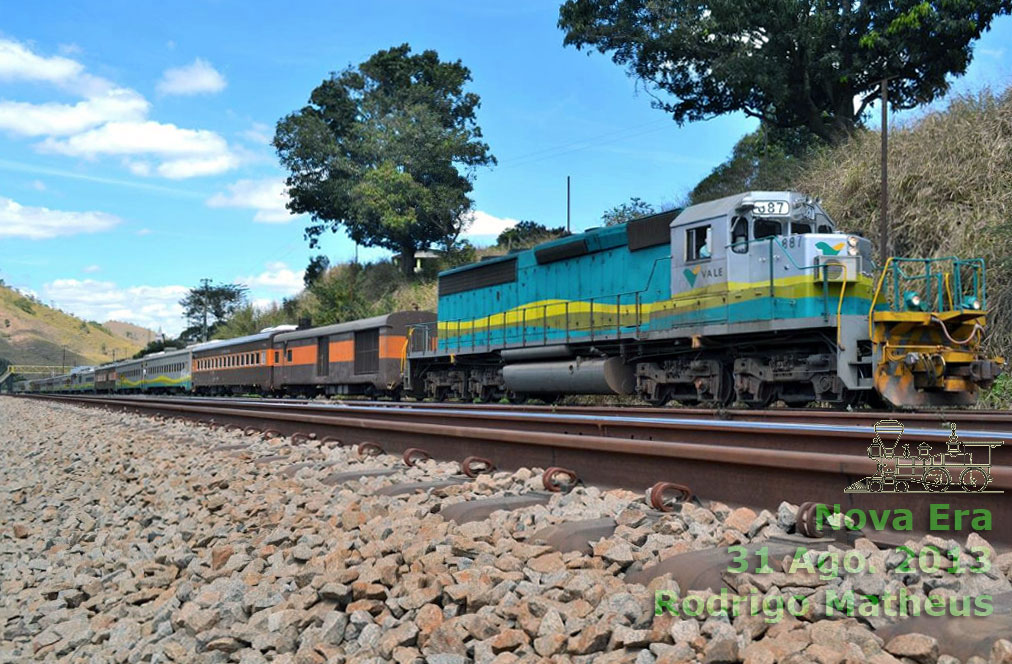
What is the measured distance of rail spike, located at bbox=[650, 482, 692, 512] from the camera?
13.7 feet

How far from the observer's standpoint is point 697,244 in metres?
12.8

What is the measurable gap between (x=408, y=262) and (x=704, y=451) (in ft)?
161

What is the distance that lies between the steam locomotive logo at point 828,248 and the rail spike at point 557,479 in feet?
24.8

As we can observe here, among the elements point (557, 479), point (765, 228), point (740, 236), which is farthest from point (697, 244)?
point (557, 479)

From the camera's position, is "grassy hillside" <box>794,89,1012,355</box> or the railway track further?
"grassy hillside" <box>794,89,1012,355</box>

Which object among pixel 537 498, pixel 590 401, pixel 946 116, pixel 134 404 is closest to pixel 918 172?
pixel 946 116

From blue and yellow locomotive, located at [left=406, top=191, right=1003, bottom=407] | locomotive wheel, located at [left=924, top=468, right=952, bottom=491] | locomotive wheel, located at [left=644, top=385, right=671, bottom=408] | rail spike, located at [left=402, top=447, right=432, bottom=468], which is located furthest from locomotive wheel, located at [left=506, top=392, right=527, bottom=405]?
locomotive wheel, located at [left=924, top=468, right=952, bottom=491]

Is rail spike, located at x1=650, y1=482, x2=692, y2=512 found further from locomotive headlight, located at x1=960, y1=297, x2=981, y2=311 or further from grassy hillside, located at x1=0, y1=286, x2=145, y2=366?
grassy hillside, located at x1=0, y1=286, x2=145, y2=366

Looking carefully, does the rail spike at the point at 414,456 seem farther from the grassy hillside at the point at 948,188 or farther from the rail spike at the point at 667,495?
the grassy hillside at the point at 948,188

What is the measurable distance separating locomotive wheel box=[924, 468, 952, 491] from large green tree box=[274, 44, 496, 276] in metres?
43.5

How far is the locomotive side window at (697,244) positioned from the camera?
12.6 metres

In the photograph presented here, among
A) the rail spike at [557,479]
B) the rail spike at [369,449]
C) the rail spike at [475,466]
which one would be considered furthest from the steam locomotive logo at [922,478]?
the rail spike at [369,449]

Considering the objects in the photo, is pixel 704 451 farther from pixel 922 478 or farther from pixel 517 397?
pixel 517 397

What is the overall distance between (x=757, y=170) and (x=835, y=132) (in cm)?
360
